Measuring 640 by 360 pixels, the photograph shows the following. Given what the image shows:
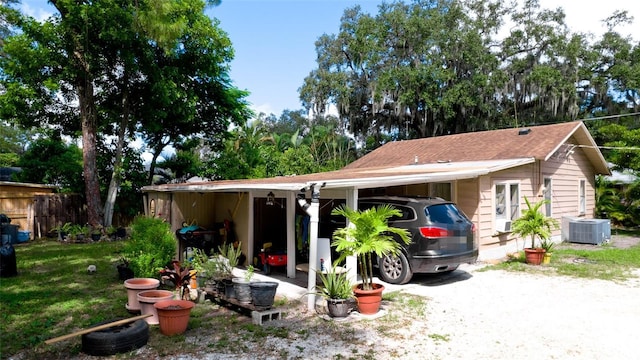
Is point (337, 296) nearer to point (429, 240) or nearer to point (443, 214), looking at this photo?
point (429, 240)

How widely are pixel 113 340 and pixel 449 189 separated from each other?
341 inches

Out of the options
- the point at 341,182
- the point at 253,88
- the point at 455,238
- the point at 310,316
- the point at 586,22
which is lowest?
the point at 310,316

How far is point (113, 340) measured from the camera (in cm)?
469

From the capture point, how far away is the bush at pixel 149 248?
770 cm

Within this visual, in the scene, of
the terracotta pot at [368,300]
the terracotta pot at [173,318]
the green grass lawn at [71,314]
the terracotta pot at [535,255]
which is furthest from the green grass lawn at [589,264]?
the terracotta pot at [173,318]

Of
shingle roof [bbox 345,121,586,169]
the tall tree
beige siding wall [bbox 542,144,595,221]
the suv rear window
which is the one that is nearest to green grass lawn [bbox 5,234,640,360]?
the suv rear window

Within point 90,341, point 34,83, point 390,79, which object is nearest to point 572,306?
point 90,341

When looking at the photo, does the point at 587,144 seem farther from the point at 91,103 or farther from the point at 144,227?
the point at 91,103

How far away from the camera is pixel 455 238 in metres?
7.76

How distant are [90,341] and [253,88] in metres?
18.4

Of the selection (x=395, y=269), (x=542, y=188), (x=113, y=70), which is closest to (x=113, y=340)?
(x=395, y=269)

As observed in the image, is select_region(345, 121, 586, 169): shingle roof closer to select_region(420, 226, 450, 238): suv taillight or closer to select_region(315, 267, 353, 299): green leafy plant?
select_region(420, 226, 450, 238): suv taillight

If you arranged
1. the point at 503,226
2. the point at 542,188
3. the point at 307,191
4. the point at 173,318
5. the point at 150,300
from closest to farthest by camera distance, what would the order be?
the point at 173,318 < the point at 150,300 < the point at 307,191 < the point at 503,226 < the point at 542,188

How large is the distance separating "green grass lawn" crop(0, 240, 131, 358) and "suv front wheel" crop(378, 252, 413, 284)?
463 cm
